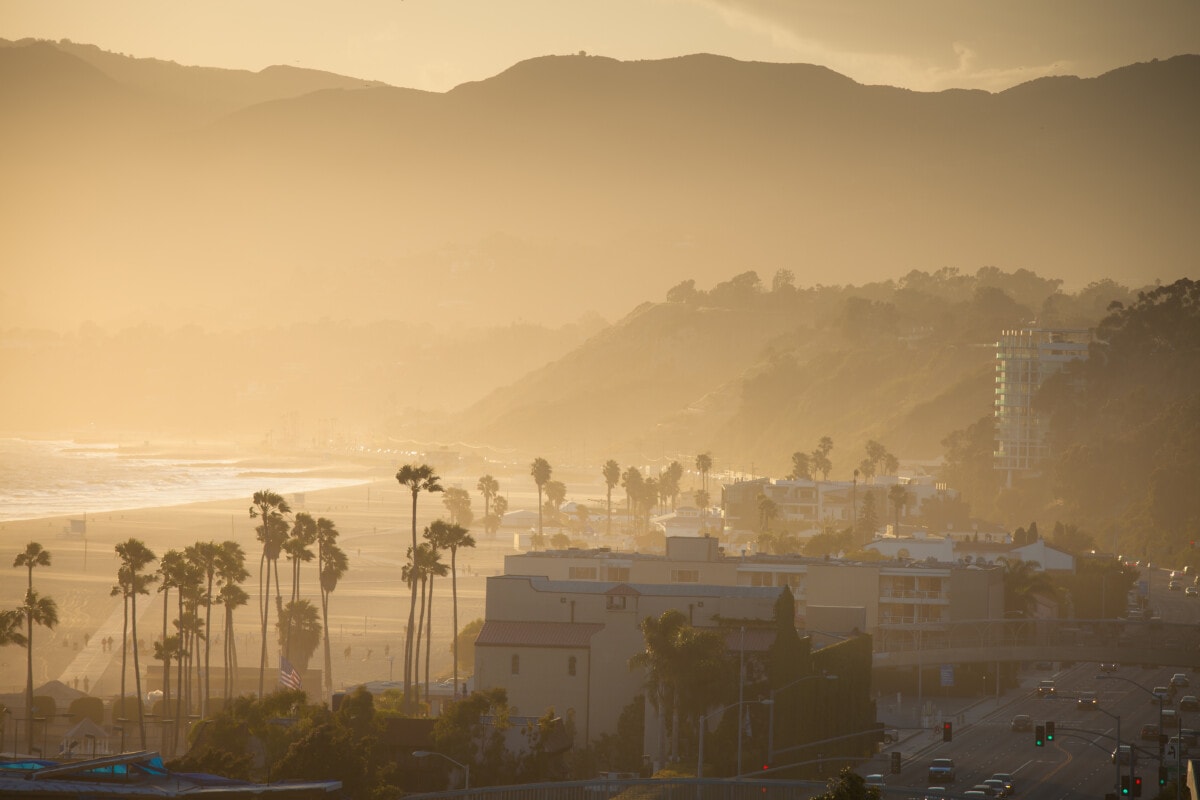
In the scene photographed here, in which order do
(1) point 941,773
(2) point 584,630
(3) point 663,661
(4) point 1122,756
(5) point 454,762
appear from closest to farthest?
(5) point 454,762
(1) point 941,773
(3) point 663,661
(4) point 1122,756
(2) point 584,630

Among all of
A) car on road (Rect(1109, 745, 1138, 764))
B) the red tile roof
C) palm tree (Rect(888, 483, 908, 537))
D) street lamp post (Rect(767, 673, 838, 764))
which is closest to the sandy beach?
the red tile roof

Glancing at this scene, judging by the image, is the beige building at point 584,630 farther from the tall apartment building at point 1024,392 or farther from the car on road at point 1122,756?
the tall apartment building at point 1024,392

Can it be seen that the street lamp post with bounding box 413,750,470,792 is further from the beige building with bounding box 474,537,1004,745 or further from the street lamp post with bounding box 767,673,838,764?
the beige building with bounding box 474,537,1004,745

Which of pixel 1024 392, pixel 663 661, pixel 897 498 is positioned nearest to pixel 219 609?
pixel 663 661

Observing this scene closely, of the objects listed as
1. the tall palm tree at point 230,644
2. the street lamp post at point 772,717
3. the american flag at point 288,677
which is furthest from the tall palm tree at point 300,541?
the street lamp post at point 772,717

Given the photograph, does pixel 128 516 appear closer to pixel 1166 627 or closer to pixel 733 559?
pixel 733 559

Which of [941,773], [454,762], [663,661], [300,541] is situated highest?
[300,541]

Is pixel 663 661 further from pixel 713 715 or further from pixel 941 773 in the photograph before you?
pixel 941 773
